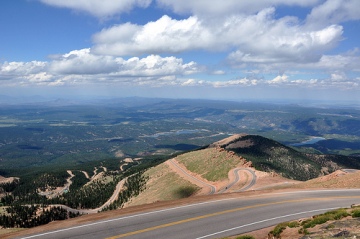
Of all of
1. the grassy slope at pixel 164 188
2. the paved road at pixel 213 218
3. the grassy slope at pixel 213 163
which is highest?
the paved road at pixel 213 218

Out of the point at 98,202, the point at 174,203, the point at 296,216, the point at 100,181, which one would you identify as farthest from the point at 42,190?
the point at 296,216

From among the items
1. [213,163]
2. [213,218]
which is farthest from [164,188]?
[213,218]

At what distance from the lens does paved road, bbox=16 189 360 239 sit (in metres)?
29.8

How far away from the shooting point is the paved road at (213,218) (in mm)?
29797

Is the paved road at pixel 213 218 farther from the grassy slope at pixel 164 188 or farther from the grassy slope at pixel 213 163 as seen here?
the grassy slope at pixel 213 163

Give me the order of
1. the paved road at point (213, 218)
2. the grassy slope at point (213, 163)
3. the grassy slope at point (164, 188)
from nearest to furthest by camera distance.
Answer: the paved road at point (213, 218) < the grassy slope at point (164, 188) < the grassy slope at point (213, 163)

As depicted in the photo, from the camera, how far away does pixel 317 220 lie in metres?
27.2

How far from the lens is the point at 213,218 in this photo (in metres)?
34.4

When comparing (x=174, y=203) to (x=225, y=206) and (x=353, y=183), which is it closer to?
(x=225, y=206)

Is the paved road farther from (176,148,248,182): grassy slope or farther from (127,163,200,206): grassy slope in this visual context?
(176,148,248,182): grassy slope

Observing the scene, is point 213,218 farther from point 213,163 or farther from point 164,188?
point 213,163

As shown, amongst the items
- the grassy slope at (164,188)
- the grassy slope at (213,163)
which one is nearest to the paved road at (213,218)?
the grassy slope at (164,188)

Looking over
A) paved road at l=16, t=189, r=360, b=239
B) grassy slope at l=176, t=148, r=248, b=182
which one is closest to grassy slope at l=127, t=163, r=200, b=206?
grassy slope at l=176, t=148, r=248, b=182

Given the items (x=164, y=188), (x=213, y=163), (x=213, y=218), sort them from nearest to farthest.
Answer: (x=213, y=218) < (x=164, y=188) < (x=213, y=163)
